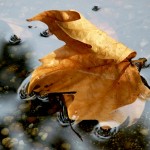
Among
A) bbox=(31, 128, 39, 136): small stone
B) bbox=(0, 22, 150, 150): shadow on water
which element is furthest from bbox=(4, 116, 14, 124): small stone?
bbox=(31, 128, 39, 136): small stone

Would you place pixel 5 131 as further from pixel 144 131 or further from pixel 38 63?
pixel 144 131

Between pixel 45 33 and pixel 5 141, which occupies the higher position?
pixel 45 33

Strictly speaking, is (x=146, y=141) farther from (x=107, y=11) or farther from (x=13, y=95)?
(x=107, y=11)

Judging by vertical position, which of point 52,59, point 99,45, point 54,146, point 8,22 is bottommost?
point 54,146

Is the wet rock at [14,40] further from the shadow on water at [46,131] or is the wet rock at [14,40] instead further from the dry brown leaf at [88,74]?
the dry brown leaf at [88,74]

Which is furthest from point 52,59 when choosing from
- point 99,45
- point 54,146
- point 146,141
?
point 146,141

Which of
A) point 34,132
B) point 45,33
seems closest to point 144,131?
point 34,132

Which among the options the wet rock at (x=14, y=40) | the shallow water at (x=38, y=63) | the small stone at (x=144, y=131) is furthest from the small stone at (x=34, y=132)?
the wet rock at (x=14, y=40)
